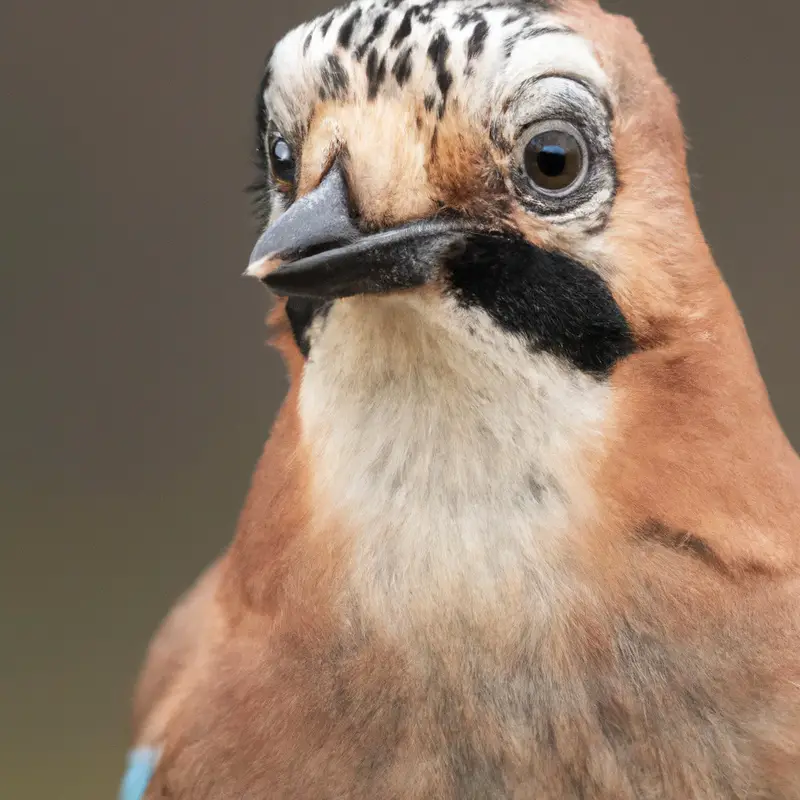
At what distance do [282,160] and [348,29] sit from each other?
22 cm

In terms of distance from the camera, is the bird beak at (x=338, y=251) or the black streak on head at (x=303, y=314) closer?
the bird beak at (x=338, y=251)

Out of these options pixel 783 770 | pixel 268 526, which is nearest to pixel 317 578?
pixel 268 526

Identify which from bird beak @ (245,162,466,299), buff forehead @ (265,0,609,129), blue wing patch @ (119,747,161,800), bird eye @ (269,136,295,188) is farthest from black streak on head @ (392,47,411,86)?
blue wing patch @ (119,747,161,800)

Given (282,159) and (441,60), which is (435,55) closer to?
(441,60)

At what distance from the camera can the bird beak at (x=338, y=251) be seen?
61.6 inches

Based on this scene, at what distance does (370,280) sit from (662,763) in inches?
28.6

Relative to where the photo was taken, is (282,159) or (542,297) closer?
(542,297)

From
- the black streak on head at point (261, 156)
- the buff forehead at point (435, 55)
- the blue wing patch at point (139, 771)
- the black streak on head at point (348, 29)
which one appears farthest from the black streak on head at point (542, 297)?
the blue wing patch at point (139, 771)

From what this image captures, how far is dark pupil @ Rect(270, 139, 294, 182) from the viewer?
1.85m

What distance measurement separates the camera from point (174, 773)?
1.97 m

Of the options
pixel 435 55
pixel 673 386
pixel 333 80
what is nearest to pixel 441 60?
pixel 435 55

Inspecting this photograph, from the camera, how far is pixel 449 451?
173cm

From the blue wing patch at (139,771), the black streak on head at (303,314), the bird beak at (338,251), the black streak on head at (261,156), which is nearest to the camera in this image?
the bird beak at (338,251)

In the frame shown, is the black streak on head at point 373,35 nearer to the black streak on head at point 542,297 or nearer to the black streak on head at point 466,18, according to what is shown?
the black streak on head at point 466,18
